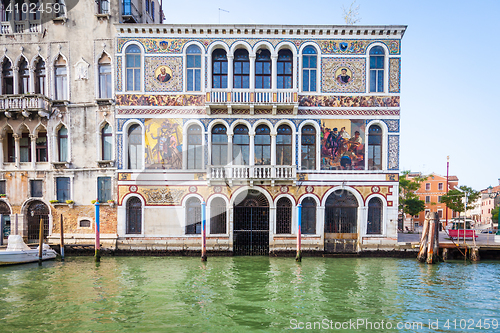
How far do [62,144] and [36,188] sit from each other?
2576 millimetres

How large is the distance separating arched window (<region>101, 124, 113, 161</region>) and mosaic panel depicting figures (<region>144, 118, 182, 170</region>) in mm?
1928

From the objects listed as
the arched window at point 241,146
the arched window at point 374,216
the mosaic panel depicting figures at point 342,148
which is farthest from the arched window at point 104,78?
the arched window at point 374,216

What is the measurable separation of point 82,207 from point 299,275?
1099 cm

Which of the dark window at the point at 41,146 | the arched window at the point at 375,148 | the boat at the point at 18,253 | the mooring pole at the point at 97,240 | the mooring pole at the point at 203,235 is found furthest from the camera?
the dark window at the point at 41,146

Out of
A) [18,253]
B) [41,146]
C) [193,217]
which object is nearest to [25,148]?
[41,146]

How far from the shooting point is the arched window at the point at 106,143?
15773 millimetres

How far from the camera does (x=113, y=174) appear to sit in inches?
612

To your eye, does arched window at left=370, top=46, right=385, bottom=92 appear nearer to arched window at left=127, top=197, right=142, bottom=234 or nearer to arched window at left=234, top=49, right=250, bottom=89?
arched window at left=234, top=49, right=250, bottom=89

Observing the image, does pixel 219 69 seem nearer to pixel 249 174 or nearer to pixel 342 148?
pixel 249 174

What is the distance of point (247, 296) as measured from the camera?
967 centimetres

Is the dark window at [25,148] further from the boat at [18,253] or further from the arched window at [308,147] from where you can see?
the arched window at [308,147]

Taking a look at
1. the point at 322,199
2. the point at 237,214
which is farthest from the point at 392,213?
the point at 237,214

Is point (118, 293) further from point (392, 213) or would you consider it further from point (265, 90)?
point (392, 213)

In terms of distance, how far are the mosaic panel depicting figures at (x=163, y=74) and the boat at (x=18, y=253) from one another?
8.81 metres
